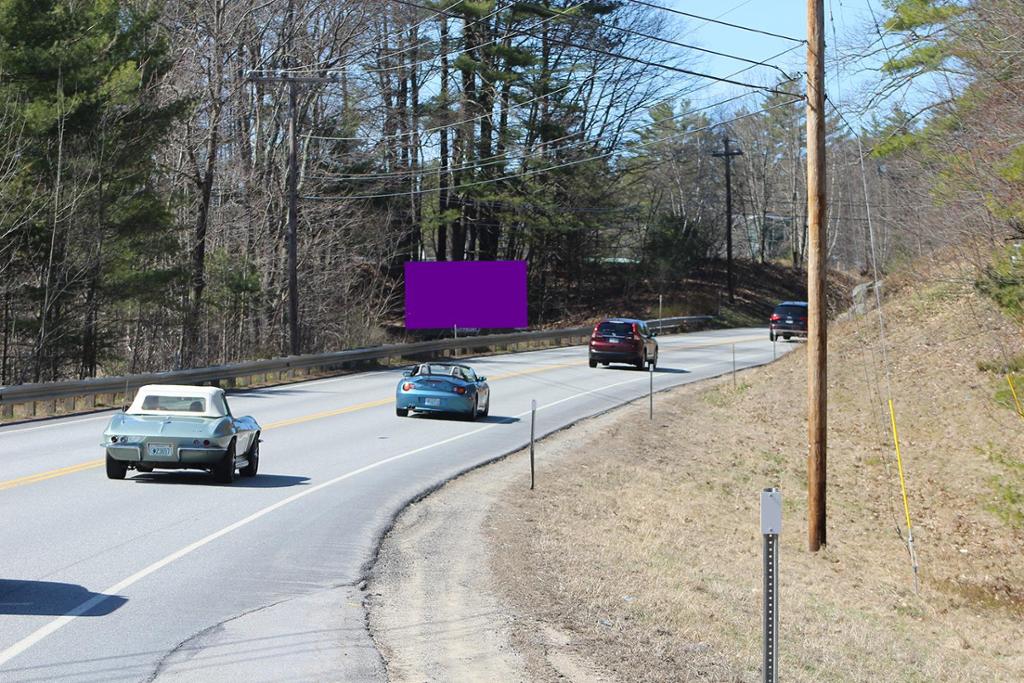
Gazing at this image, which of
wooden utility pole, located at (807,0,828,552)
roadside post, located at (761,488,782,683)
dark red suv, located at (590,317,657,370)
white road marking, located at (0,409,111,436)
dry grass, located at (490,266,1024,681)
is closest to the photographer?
roadside post, located at (761,488,782,683)

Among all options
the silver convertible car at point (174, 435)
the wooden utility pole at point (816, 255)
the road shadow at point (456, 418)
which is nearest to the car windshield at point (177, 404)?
the silver convertible car at point (174, 435)

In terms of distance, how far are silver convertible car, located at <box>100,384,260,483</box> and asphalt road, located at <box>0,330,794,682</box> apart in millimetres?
323

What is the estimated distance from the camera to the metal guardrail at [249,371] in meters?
26.7

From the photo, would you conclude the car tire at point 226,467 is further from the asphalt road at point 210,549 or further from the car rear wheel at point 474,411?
the car rear wheel at point 474,411

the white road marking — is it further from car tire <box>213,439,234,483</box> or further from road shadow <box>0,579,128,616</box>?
road shadow <box>0,579,128,616</box>

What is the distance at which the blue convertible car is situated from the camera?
27906mm

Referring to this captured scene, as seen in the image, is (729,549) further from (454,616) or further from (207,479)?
(454,616)

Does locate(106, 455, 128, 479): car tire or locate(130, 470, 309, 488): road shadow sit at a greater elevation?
locate(106, 455, 128, 479): car tire

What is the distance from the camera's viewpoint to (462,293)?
58219mm

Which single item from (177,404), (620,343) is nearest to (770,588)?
(177,404)

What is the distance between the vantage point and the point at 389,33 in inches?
2127

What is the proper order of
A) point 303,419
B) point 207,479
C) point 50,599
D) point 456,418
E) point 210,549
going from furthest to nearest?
point 456,418 < point 303,419 < point 207,479 < point 210,549 < point 50,599

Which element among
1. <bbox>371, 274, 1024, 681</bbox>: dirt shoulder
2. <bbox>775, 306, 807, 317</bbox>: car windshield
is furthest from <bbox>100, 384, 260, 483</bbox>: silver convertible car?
<bbox>775, 306, 807, 317</bbox>: car windshield

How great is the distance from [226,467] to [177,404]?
A: 1296 millimetres
